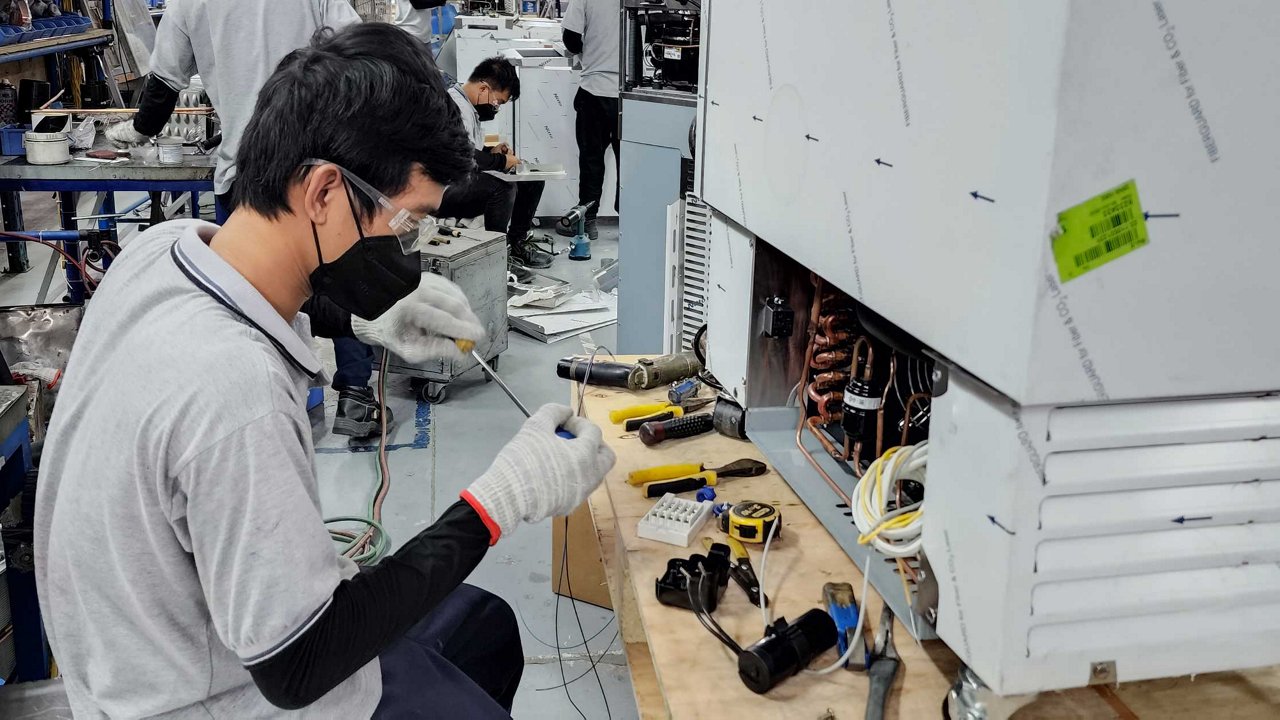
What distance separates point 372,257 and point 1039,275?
2.36ft

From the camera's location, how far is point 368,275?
1.17 meters

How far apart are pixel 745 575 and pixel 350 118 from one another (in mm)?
684

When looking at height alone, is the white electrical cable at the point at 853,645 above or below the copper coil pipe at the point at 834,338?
below

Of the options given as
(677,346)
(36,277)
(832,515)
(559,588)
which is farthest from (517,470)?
(36,277)

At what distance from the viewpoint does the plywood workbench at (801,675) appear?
1017 mm

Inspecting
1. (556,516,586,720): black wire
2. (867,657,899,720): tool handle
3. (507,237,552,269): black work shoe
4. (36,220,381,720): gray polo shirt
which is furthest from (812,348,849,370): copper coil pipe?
(507,237,552,269): black work shoe

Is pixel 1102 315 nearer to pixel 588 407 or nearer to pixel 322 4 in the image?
pixel 588 407

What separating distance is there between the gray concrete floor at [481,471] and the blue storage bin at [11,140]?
1.29m

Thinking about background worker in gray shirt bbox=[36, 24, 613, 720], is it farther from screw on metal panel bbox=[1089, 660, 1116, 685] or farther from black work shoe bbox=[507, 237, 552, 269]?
black work shoe bbox=[507, 237, 552, 269]

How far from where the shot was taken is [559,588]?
8.07 feet

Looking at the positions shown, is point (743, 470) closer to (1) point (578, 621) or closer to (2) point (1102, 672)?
(2) point (1102, 672)

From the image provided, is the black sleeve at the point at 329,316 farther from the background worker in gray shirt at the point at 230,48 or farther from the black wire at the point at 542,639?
the background worker in gray shirt at the point at 230,48

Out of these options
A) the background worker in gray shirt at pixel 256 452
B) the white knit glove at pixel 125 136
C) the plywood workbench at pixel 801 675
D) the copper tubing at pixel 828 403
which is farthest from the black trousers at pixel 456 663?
the white knit glove at pixel 125 136

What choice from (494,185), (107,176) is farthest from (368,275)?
(494,185)
